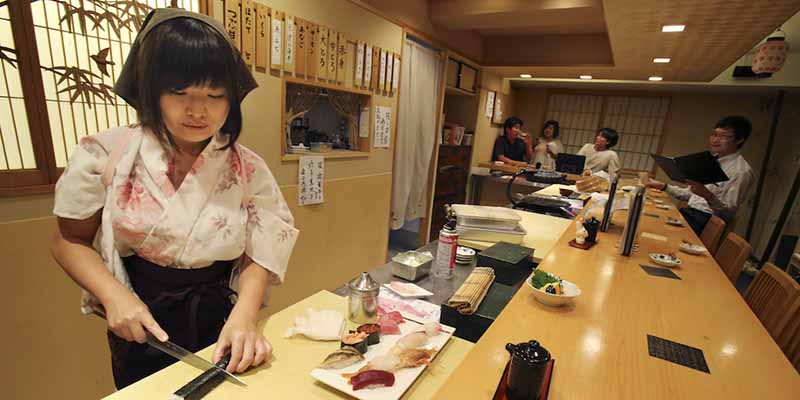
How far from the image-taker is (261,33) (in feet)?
6.91

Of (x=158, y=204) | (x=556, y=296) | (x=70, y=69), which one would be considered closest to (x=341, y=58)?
(x=70, y=69)

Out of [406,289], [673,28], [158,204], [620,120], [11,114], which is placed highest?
[673,28]

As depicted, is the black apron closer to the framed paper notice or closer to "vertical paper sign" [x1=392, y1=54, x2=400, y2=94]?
"vertical paper sign" [x1=392, y1=54, x2=400, y2=94]

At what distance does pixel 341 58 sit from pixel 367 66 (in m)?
0.29

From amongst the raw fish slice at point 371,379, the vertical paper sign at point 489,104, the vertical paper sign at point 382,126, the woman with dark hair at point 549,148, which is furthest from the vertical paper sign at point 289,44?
the woman with dark hair at point 549,148

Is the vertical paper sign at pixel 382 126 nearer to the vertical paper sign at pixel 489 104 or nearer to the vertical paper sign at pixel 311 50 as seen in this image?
the vertical paper sign at pixel 311 50

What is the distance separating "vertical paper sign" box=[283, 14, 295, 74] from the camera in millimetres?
2248

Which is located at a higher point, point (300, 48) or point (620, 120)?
point (300, 48)

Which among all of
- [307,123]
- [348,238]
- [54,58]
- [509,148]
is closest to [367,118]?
[307,123]

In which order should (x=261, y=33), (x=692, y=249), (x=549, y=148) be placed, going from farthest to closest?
1. (x=549, y=148)
2. (x=261, y=33)
3. (x=692, y=249)

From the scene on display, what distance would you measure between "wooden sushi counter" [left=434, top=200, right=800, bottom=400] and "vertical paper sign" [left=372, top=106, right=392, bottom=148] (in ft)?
6.79

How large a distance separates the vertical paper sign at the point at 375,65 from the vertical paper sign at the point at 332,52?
1.38 feet

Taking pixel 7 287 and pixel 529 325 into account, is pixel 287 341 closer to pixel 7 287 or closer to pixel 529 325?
pixel 529 325

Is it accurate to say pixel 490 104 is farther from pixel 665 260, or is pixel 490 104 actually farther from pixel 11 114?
pixel 11 114
